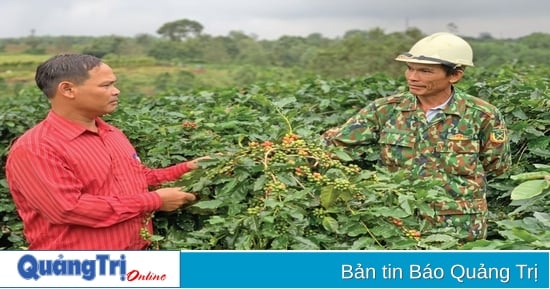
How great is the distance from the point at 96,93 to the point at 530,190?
1.37m

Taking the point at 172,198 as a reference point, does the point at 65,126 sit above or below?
above

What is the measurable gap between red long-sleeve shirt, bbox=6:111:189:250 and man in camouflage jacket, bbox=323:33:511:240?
1215 millimetres

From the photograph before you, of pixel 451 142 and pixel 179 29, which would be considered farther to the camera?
pixel 179 29

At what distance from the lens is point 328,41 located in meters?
58.7

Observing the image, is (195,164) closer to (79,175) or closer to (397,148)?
(79,175)

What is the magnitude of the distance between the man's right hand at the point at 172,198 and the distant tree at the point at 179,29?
54.8 metres

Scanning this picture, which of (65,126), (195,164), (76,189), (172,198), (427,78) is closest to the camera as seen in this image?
(76,189)

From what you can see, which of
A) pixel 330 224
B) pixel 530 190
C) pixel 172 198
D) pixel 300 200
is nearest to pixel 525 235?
pixel 530 190

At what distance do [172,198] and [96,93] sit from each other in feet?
1.44

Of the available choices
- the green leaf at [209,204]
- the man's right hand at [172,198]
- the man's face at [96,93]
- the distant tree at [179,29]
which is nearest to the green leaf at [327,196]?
the green leaf at [209,204]

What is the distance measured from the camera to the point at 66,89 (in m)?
2.32

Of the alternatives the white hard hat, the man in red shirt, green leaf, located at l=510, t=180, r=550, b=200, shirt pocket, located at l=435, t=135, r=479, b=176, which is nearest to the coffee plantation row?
green leaf, located at l=510, t=180, r=550, b=200

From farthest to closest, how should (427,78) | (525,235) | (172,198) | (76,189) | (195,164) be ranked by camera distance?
1. (427,78)
2. (195,164)
3. (172,198)
4. (76,189)
5. (525,235)

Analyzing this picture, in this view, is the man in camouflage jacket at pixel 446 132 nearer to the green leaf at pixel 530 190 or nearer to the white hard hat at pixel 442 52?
the white hard hat at pixel 442 52
